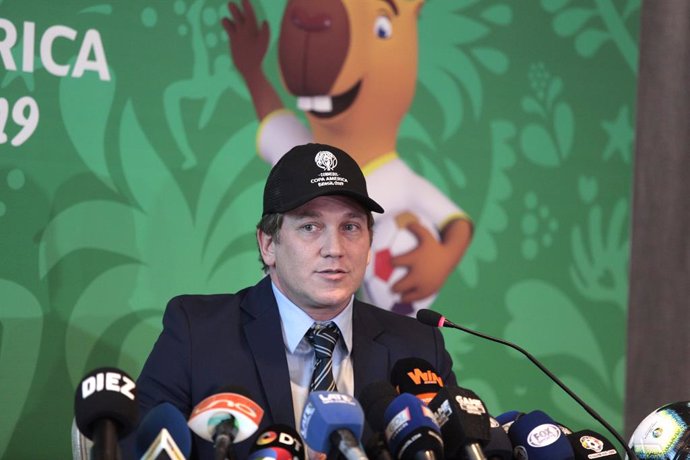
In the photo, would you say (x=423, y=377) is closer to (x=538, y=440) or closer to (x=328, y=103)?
(x=538, y=440)

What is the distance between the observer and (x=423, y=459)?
1.66m

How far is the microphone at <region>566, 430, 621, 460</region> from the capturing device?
2010 mm

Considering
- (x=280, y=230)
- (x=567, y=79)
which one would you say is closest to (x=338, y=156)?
(x=280, y=230)

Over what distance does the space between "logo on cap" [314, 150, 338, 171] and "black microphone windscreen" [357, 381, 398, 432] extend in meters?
Result: 0.74

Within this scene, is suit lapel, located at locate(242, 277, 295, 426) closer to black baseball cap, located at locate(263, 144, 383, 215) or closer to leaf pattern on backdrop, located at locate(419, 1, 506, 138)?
black baseball cap, located at locate(263, 144, 383, 215)

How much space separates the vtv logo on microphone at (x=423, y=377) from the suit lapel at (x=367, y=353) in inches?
16.3

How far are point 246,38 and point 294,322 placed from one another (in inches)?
60.7

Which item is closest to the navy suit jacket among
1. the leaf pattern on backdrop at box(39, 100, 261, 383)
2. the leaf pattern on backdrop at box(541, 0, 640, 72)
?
the leaf pattern on backdrop at box(39, 100, 261, 383)

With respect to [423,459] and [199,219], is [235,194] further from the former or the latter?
[423,459]

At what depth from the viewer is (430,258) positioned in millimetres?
4062

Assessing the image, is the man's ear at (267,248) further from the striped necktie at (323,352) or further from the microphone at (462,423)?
the microphone at (462,423)

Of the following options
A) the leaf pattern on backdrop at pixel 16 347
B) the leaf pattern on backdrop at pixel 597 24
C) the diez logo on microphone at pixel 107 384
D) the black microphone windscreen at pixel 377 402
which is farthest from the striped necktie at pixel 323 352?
the leaf pattern on backdrop at pixel 597 24

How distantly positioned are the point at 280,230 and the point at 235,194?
1.16 m

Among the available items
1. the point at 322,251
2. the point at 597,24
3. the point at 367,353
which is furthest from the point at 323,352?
the point at 597,24
